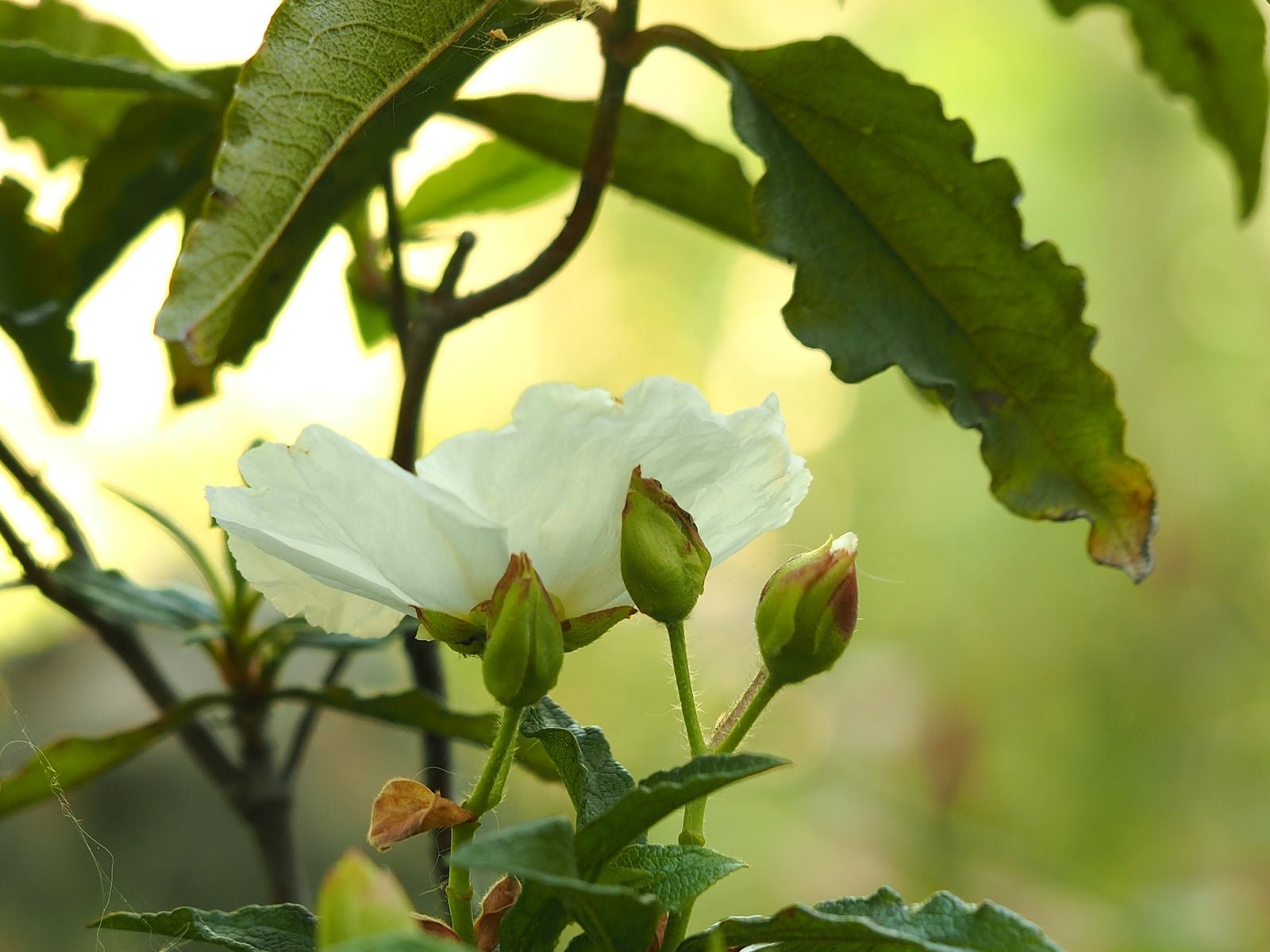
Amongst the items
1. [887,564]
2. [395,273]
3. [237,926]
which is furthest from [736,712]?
[887,564]

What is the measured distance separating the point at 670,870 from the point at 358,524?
0.11 meters

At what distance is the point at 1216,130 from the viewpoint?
21.9 inches

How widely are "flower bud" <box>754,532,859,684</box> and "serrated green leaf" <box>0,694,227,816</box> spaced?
1.02ft

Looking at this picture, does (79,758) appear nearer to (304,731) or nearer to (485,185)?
(304,731)

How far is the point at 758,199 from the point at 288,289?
0.19 m

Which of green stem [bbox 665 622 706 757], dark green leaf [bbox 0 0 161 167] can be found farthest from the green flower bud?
dark green leaf [bbox 0 0 161 167]

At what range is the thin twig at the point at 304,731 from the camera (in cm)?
56

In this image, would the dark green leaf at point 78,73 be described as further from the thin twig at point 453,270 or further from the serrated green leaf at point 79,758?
the serrated green leaf at point 79,758

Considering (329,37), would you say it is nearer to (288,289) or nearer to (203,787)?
(288,289)

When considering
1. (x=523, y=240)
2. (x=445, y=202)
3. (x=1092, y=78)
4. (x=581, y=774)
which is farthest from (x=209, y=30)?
(x=1092, y=78)

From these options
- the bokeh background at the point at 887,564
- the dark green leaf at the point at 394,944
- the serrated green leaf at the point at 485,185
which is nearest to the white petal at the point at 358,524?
the dark green leaf at the point at 394,944

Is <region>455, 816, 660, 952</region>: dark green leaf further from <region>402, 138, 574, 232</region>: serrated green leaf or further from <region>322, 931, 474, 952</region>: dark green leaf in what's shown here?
<region>402, 138, 574, 232</region>: serrated green leaf

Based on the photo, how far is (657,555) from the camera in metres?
0.28

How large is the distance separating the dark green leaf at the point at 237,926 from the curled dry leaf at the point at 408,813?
0.03 meters
